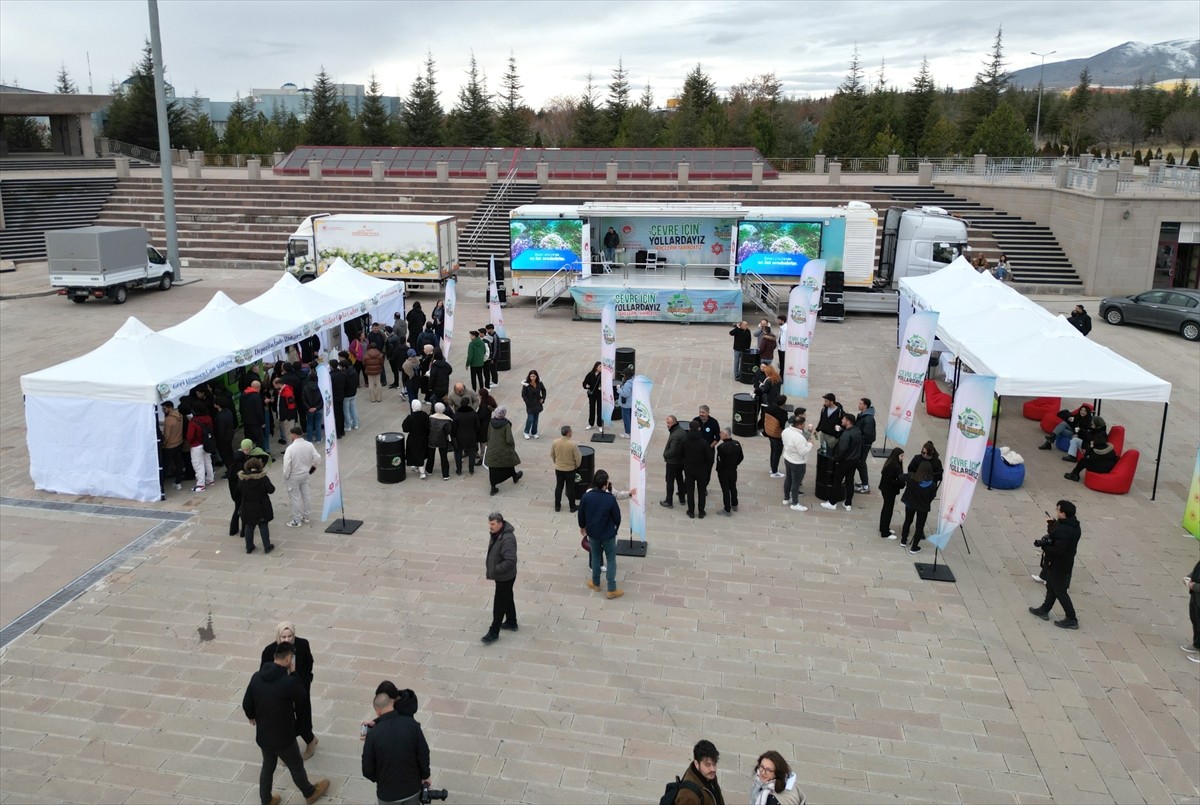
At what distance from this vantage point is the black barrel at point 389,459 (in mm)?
13852

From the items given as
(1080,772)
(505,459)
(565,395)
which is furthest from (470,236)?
(1080,772)

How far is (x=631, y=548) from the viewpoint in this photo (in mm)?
11625

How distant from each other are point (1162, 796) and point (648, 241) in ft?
74.8

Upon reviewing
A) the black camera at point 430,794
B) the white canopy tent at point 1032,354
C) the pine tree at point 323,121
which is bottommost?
the black camera at point 430,794

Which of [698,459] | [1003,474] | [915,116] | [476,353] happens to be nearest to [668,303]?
[476,353]

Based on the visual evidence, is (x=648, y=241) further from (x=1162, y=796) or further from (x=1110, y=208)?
(x=1162, y=796)

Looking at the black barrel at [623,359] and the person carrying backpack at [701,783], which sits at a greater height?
the black barrel at [623,359]

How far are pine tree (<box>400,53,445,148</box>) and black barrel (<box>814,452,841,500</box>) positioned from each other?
5726 centimetres

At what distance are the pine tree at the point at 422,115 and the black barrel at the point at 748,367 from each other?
51.0 metres

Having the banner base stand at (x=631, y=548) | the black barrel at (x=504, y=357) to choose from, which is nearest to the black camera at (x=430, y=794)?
the banner base stand at (x=631, y=548)

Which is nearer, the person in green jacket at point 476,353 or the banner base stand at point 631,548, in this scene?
the banner base stand at point 631,548

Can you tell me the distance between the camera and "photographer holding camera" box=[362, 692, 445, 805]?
6195 millimetres

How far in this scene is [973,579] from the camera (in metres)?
11.0

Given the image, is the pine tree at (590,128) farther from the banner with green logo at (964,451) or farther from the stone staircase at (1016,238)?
the banner with green logo at (964,451)
